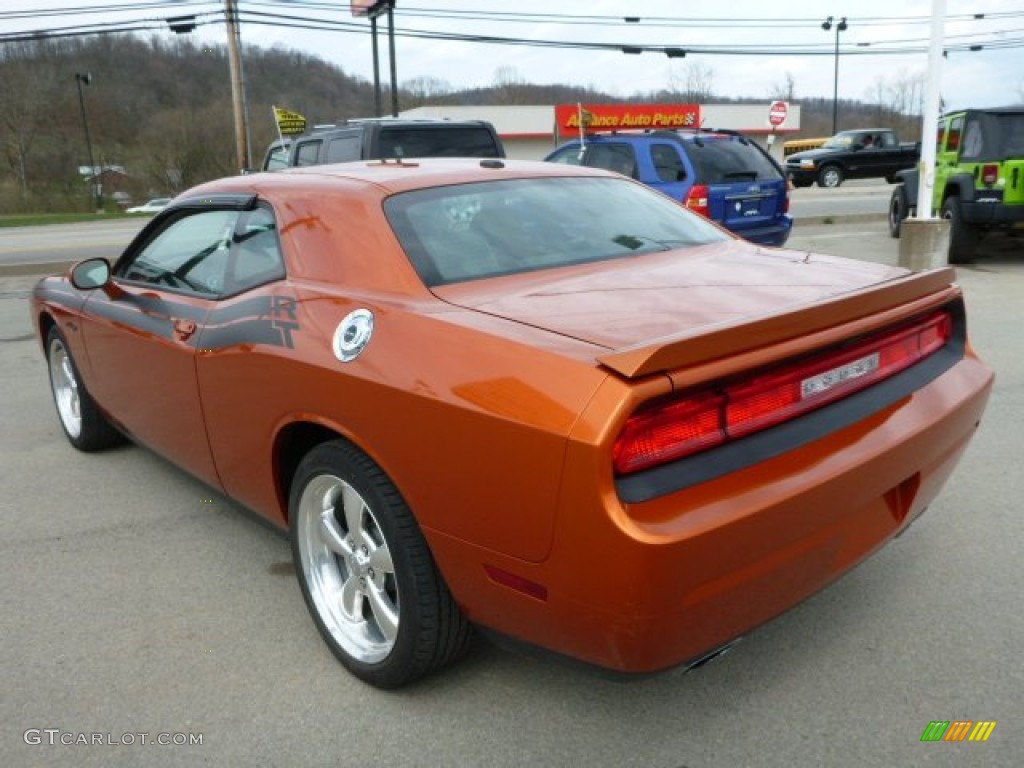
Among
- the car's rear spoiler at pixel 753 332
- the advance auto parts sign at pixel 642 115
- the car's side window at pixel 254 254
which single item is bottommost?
the car's rear spoiler at pixel 753 332

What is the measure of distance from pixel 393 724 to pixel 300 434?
961 mm

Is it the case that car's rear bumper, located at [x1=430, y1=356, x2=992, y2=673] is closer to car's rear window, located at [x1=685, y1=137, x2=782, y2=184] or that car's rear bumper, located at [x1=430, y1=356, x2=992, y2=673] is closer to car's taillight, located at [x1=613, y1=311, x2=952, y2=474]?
car's taillight, located at [x1=613, y1=311, x2=952, y2=474]

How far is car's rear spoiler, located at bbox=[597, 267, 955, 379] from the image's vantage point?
1.86 meters

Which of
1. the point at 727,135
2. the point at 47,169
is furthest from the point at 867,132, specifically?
the point at 47,169

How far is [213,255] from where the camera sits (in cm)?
339

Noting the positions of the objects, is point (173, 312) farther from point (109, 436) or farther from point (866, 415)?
point (866, 415)

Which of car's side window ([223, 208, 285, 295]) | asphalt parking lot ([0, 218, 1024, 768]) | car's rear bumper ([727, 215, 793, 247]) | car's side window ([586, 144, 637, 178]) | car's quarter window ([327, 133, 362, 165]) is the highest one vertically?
car's quarter window ([327, 133, 362, 165])

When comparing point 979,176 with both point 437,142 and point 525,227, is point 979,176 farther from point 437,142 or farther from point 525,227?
point 525,227

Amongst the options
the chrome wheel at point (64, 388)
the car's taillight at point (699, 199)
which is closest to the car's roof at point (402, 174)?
the chrome wheel at point (64, 388)

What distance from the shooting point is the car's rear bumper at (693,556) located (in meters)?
1.83

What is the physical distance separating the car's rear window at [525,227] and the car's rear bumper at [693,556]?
99 cm

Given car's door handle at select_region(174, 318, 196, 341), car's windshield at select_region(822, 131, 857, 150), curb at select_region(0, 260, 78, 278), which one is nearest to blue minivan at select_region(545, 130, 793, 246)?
car's door handle at select_region(174, 318, 196, 341)

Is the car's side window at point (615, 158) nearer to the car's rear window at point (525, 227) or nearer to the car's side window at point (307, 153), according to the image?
the car's side window at point (307, 153)

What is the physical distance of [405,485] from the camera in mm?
2270
